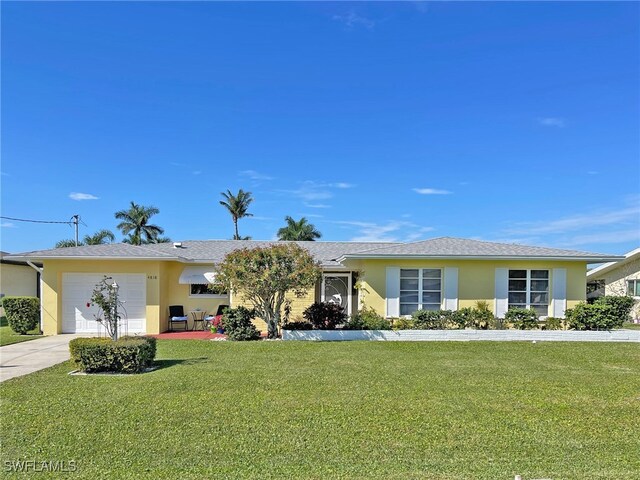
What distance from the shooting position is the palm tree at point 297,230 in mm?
56500

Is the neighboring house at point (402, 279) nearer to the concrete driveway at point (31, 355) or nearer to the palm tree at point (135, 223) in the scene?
the concrete driveway at point (31, 355)

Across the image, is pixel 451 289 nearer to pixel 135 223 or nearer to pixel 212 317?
pixel 212 317

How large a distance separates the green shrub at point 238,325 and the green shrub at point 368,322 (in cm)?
429

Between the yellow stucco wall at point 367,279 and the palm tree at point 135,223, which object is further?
the palm tree at point 135,223

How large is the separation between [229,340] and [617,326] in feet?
59.5

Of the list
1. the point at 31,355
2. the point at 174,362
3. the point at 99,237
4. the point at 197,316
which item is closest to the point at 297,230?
the point at 99,237

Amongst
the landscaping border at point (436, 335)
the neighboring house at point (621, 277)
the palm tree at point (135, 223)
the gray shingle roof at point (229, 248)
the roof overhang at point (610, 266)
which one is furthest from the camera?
the palm tree at point (135, 223)

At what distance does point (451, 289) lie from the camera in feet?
62.8

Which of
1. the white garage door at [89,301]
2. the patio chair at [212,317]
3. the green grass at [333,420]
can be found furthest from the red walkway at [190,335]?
the green grass at [333,420]

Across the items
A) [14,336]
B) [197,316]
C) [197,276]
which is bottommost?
[14,336]

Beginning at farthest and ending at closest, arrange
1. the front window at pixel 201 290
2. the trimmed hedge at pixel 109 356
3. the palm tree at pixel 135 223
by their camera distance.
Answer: the palm tree at pixel 135 223 → the front window at pixel 201 290 → the trimmed hedge at pixel 109 356

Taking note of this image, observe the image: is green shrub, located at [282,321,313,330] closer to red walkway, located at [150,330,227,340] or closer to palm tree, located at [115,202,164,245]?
red walkway, located at [150,330,227,340]

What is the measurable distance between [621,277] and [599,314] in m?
17.0

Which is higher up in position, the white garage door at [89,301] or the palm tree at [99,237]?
the palm tree at [99,237]
